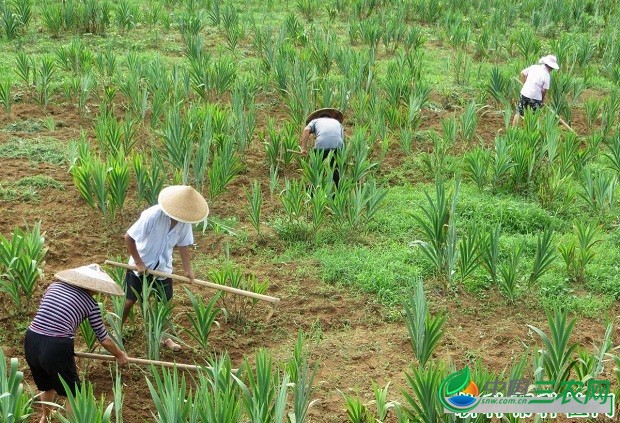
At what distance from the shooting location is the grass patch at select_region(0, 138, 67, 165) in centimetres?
665

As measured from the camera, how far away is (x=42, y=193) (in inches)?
242

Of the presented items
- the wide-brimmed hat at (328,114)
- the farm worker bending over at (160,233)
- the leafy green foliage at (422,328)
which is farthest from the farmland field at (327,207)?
the wide-brimmed hat at (328,114)

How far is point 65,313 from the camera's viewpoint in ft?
12.3

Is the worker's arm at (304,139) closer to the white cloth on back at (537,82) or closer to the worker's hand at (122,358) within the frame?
the white cloth on back at (537,82)

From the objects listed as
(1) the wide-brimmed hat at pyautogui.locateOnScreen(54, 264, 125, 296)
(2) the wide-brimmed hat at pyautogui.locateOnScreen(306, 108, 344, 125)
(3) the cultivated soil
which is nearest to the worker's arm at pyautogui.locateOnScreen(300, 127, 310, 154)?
(2) the wide-brimmed hat at pyautogui.locateOnScreen(306, 108, 344, 125)

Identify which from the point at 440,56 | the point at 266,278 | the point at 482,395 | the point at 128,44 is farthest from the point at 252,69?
the point at 482,395

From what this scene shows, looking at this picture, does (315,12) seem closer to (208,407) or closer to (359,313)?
(359,313)

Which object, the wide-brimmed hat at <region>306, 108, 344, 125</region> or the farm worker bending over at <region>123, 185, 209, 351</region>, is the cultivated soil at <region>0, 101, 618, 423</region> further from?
the wide-brimmed hat at <region>306, 108, 344, 125</region>

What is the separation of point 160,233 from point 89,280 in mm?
674

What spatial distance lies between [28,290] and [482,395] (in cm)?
251

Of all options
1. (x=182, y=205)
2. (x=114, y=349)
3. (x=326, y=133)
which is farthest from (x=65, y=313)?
(x=326, y=133)

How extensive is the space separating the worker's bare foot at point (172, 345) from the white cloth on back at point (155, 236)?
0.37 m

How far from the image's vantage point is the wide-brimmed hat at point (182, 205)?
14.3 feet

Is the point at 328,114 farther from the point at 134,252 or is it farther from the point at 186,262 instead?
the point at 134,252
